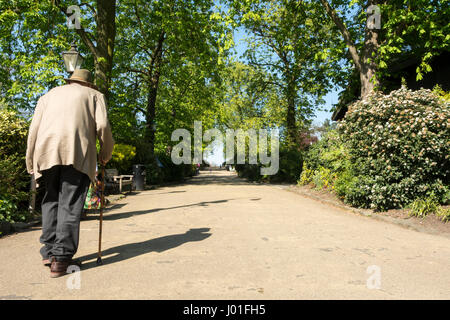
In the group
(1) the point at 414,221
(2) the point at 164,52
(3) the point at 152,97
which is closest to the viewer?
(1) the point at 414,221

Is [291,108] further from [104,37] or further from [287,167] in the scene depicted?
[104,37]

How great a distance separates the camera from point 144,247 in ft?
15.7

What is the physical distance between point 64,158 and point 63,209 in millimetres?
514

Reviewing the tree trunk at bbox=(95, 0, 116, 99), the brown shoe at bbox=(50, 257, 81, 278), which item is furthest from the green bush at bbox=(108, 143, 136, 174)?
the brown shoe at bbox=(50, 257, 81, 278)

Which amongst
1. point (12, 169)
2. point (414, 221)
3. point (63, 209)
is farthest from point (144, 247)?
point (414, 221)

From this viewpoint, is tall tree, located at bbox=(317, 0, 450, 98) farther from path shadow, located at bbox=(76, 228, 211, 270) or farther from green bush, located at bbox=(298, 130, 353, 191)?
path shadow, located at bbox=(76, 228, 211, 270)

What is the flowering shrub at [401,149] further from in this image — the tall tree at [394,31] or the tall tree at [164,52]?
the tall tree at [164,52]

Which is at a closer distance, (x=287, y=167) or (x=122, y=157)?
(x=122, y=157)

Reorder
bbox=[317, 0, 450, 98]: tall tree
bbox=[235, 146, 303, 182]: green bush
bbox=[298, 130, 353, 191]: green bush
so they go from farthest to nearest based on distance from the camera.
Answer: bbox=[235, 146, 303, 182]: green bush → bbox=[317, 0, 450, 98]: tall tree → bbox=[298, 130, 353, 191]: green bush

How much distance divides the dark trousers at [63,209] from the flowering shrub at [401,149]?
23.0 ft

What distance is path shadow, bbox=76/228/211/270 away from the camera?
A: 163 inches

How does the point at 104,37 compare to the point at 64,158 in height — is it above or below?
above

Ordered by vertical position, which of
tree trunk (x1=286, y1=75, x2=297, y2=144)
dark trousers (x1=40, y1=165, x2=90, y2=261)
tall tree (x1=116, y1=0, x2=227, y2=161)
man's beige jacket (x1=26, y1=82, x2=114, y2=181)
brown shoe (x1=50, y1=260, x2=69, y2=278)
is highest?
tall tree (x1=116, y1=0, x2=227, y2=161)

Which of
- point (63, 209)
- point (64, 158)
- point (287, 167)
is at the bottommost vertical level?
point (287, 167)
